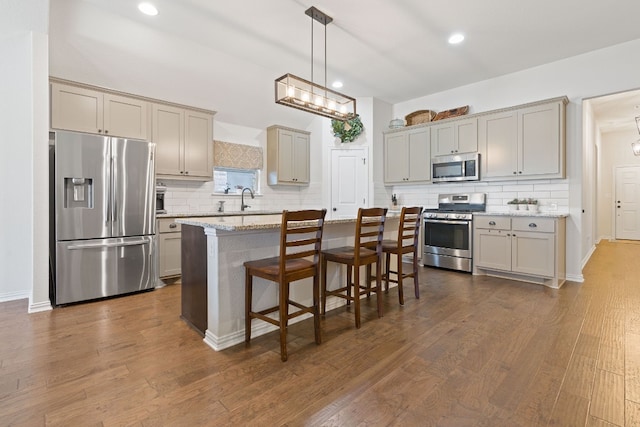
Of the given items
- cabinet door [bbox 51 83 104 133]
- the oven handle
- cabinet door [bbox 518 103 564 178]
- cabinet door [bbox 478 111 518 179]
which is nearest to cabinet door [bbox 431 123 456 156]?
cabinet door [bbox 478 111 518 179]

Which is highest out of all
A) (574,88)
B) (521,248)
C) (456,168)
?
(574,88)

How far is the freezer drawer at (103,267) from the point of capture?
3314mm

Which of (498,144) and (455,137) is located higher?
(455,137)

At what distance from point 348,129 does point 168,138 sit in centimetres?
303

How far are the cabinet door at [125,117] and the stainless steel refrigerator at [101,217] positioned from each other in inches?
18.6

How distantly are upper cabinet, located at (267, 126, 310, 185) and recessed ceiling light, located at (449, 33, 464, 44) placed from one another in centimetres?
303

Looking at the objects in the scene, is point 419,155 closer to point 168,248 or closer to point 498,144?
point 498,144

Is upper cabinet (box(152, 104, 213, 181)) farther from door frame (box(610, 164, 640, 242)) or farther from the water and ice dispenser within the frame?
door frame (box(610, 164, 640, 242))

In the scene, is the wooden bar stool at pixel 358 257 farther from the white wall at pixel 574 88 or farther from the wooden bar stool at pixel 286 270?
the white wall at pixel 574 88

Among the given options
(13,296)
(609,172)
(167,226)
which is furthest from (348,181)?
(609,172)

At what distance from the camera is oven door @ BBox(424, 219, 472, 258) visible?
468cm

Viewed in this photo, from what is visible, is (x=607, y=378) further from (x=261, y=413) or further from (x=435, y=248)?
(x=435, y=248)

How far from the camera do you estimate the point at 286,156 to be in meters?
5.88

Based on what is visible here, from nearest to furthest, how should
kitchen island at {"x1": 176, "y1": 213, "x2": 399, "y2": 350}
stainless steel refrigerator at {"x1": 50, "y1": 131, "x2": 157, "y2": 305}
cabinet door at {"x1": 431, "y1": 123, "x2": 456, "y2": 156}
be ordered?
1. kitchen island at {"x1": 176, "y1": 213, "x2": 399, "y2": 350}
2. stainless steel refrigerator at {"x1": 50, "y1": 131, "x2": 157, "y2": 305}
3. cabinet door at {"x1": 431, "y1": 123, "x2": 456, "y2": 156}
